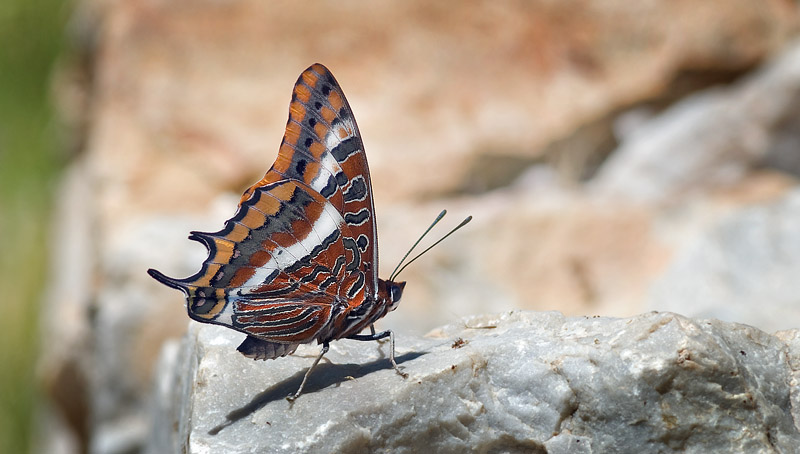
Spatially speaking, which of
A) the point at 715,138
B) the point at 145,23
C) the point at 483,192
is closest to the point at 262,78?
the point at 145,23

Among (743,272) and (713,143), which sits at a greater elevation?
(713,143)

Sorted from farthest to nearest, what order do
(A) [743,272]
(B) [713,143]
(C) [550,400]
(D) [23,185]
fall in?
(D) [23,185] < (B) [713,143] < (A) [743,272] < (C) [550,400]

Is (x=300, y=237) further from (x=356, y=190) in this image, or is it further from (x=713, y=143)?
(x=713, y=143)

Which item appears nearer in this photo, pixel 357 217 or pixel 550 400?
pixel 550 400

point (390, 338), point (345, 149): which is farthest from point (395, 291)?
point (345, 149)

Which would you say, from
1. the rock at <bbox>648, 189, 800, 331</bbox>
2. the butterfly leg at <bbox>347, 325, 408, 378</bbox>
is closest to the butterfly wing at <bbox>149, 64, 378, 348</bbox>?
the butterfly leg at <bbox>347, 325, 408, 378</bbox>

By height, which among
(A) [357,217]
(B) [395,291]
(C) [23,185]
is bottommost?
(B) [395,291]

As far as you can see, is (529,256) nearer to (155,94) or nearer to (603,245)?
(603,245)
